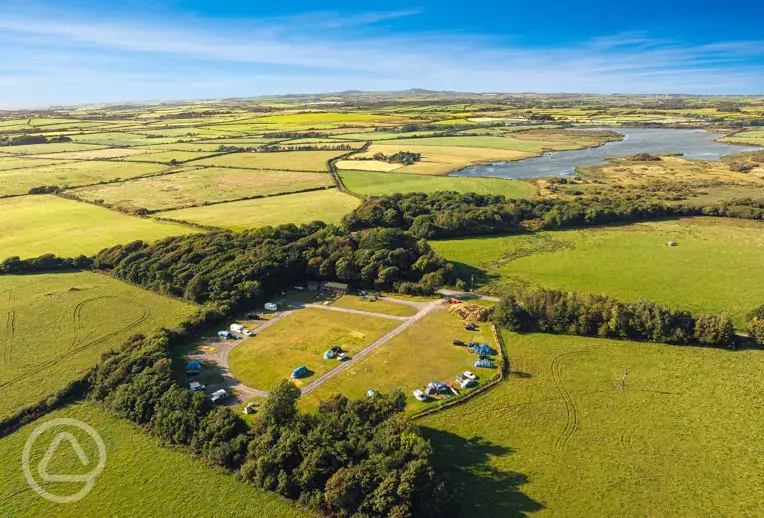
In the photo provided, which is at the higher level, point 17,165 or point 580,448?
point 17,165

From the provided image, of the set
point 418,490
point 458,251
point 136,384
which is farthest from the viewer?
point 458,251

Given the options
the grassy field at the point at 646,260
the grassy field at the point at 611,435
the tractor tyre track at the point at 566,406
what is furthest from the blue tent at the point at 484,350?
the grassy field at the point at 646,260

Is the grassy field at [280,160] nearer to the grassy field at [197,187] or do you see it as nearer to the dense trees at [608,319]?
the grassy field at [197,187]

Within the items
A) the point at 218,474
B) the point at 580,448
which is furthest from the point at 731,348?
the point at 218,474

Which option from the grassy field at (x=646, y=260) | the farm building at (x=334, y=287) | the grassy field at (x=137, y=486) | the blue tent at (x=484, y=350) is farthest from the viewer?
the farm building at (x=334, y=287)

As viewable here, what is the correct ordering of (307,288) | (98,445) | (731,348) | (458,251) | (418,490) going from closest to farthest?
(418,490) < (98,445) < (731,348) < (307,288) < (458,251)

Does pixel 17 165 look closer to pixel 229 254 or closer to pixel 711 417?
pixel 229 254

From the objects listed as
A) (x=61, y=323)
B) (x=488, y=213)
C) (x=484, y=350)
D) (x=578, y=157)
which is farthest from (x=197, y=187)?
(x=578, y=157)
